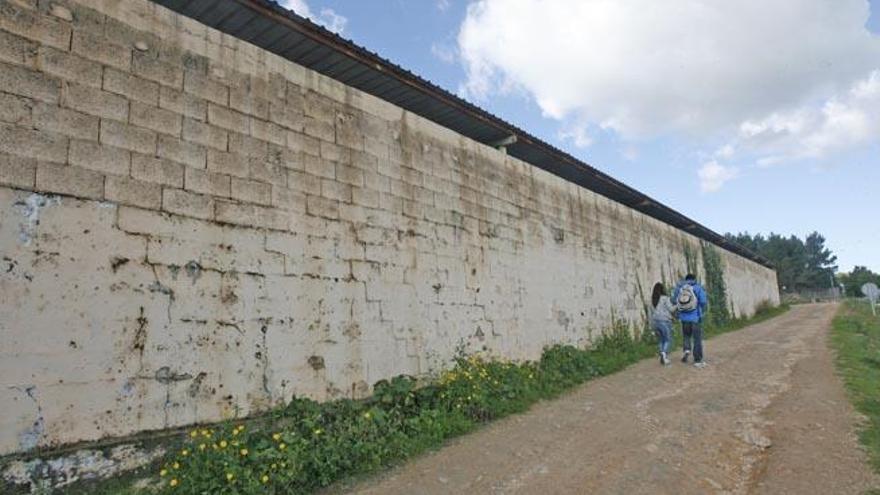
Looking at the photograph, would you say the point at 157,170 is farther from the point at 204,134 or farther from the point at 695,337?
the point at 695,337

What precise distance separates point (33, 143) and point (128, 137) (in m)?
0.61

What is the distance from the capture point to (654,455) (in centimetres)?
Answer: 452

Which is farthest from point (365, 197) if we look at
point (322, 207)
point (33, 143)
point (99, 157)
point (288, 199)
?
point (33, 143)

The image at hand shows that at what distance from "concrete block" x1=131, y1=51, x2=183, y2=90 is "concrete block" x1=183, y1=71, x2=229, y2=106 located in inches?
2.6

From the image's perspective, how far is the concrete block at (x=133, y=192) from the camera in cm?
395

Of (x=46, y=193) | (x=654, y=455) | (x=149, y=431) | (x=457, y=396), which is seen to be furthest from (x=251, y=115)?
(x=654, y=455)

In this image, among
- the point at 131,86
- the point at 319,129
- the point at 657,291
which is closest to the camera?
the point at 131,86

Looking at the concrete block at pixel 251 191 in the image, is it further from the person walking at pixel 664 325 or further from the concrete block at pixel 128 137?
the person walking at pixel 664 325

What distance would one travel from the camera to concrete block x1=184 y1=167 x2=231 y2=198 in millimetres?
4410

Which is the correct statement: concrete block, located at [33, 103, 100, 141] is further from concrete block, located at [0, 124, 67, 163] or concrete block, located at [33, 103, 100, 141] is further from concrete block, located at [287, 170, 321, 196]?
concrete block, located at [287, 170, 321, 196]

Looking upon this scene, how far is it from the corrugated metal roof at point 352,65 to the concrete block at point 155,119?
1.47m

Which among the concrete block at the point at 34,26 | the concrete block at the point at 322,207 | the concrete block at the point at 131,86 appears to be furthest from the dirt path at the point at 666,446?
the concrete block at the point at 34,26

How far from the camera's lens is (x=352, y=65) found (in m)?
6.49

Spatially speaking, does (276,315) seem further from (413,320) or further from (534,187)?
(534,187)
